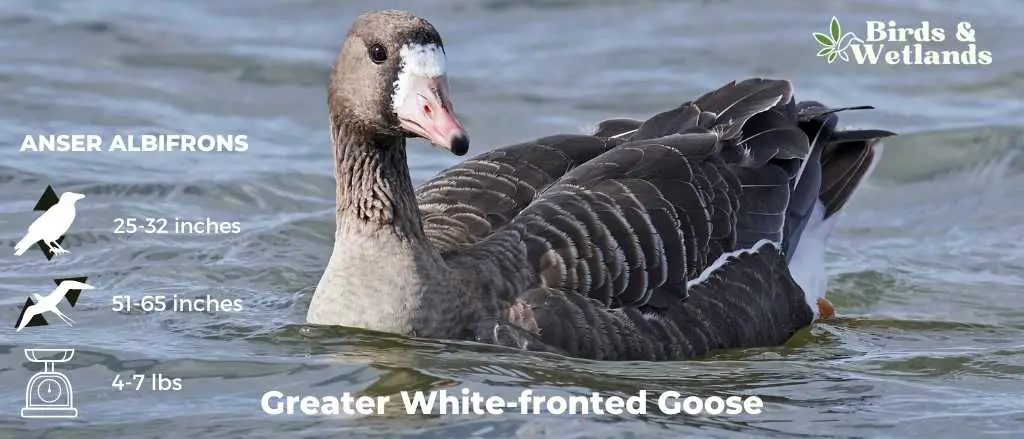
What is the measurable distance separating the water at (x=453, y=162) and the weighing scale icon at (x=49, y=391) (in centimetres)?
9

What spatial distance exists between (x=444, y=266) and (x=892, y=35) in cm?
998

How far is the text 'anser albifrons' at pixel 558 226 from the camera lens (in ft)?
33.7

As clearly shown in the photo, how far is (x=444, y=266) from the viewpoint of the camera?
34.0ft

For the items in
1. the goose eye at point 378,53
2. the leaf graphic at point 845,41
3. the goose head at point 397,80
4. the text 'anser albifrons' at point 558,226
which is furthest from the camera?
the leaf graphic at point 845,41

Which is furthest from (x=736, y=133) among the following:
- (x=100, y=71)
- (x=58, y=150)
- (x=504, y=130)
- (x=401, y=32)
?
(x=100, y=71)

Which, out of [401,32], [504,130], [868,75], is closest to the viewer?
[401,32]

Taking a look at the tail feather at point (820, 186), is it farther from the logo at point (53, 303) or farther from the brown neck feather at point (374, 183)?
the logo at point (53, 303)

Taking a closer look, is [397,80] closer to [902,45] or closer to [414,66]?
[414,66]

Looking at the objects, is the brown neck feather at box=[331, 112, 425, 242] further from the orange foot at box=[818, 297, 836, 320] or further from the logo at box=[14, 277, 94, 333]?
the orange foot at box=[818, 297, 836, 320]

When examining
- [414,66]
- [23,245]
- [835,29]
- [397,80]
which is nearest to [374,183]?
[397,80]

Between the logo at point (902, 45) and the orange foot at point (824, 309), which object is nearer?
the orange foot at point (824, 309)

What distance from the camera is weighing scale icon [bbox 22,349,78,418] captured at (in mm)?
9578

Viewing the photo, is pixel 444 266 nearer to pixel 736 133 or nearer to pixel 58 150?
pixel 736 133

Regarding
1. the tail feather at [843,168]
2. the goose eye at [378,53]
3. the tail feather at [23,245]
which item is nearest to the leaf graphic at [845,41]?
the tail feather at [843,168]
